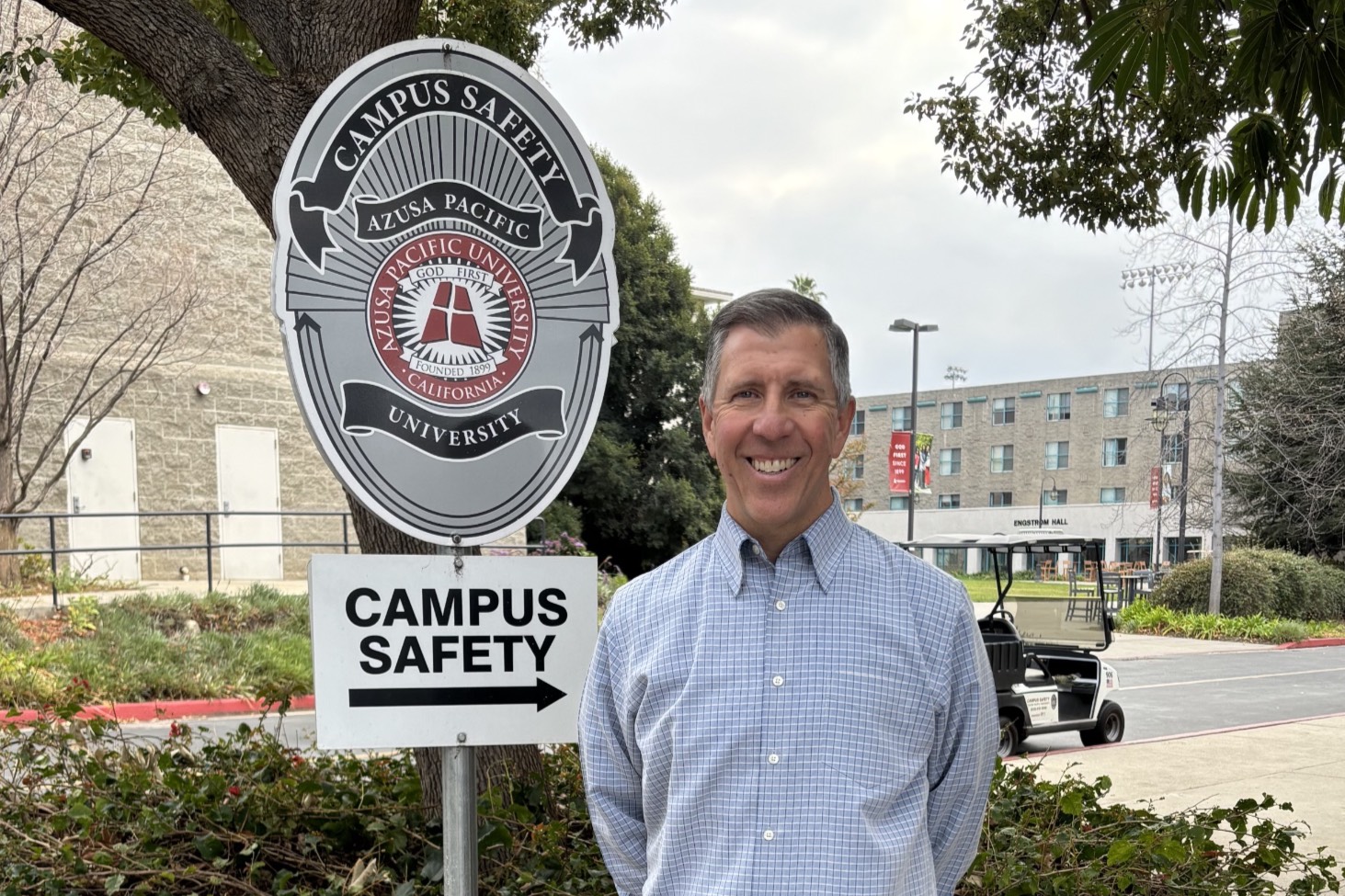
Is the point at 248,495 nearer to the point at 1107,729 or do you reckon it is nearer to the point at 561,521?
the point at 561,521

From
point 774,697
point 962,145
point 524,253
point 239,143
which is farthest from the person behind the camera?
point 962,145

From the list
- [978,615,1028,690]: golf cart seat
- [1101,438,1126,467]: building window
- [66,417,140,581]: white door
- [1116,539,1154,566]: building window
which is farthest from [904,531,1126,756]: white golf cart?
[1101,438,1126,467]: building window

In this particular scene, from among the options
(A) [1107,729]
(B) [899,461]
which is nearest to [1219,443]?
(B) [899,461]

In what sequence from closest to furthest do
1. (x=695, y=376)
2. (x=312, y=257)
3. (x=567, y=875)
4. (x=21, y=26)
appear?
1. (x=312, y=257)
2. (x=567, y=875)
3. (x=21, y=26)
4. (x=695, y=376)

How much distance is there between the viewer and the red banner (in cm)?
3744

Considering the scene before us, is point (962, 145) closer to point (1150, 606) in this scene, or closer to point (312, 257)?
point (312, 257)

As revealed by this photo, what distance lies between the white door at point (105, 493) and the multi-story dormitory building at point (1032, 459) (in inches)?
1743

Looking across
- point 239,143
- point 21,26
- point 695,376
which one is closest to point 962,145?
point 239,143

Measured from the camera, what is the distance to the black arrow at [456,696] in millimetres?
2742

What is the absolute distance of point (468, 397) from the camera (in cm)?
294

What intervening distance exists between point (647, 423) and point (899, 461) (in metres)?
12.1

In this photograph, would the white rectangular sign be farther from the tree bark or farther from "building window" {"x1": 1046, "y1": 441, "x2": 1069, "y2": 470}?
"building window" {"x1": 1046, "y1": 441, "x2": 1069, "y2": 470}

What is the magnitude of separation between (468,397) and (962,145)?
6798mm

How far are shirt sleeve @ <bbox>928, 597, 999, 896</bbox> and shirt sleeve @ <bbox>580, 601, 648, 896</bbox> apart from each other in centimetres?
55
